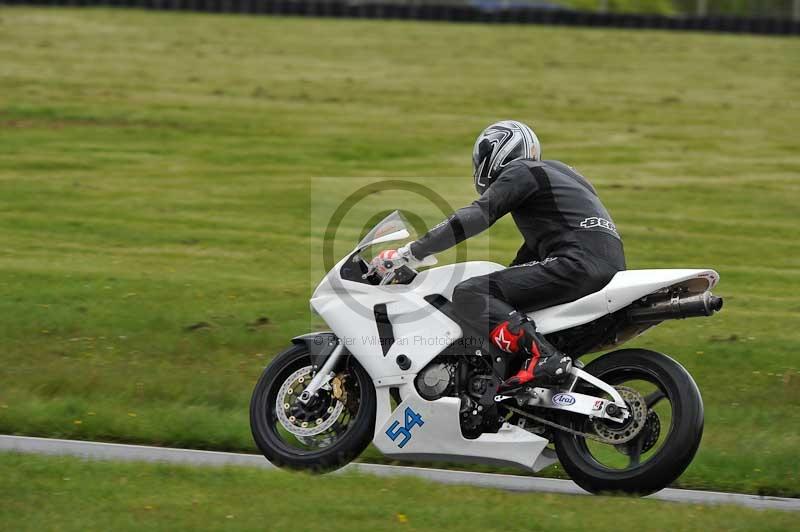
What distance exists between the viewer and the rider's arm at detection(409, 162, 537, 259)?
666cm

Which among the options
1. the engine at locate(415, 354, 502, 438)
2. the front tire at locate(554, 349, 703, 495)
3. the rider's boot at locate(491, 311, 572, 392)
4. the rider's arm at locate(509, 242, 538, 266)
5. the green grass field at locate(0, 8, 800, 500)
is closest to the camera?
the front tire at locate(554, 349, 703, 495)

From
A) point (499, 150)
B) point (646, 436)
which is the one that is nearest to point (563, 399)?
point (646, 436)

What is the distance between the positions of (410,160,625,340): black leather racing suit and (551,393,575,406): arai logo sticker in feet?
1.76

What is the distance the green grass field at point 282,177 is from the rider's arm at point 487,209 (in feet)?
5.93

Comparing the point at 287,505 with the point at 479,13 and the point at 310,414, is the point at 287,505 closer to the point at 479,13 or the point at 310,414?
the point at 310,414

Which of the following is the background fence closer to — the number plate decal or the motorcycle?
the motorcycle

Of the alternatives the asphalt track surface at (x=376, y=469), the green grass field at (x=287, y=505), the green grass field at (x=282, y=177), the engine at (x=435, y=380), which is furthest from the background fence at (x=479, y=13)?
the green grass field at (x=287, y=505)

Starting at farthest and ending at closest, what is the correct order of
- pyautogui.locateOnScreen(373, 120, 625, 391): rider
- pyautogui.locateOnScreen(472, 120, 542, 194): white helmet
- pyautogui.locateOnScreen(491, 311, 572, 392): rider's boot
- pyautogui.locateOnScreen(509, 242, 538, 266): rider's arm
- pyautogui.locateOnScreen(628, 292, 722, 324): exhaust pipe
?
1. pyautogui.locateOnScreen(509, 242, 538, 266): rider's arm
2. pyautogui.locateOnScreen(472, 120, 542, 194): white helmet
3. pyautogui.locateOnScreen(373, 120, 625, 391): rider
4. pyautogui.locateOnScreen(491, 311, 572, 392): rider's boot
5. pyautogui.locateOnScreen(628, 292, 722, 324): exhaust pipe

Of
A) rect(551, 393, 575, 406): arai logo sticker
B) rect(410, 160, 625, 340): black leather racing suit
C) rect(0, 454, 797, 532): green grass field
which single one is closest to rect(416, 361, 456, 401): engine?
rect(410, 160, 625, 340): black leather racing suit

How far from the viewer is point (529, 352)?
661cm

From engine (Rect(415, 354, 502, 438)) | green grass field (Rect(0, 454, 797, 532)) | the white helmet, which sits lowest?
green grass field (Rect(0, 454, 797, 532))

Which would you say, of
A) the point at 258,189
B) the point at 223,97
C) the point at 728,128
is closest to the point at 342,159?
the point at 258,189

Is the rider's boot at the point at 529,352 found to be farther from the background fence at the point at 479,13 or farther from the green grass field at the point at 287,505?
the background fence at the point at 479,13

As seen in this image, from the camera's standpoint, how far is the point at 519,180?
6699 millimetres
